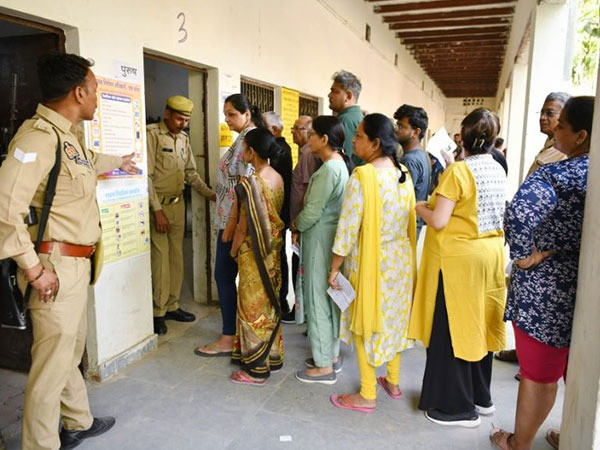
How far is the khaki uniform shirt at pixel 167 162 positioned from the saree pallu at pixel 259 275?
87 cm

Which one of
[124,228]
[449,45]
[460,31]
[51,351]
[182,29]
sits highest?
[449,45]

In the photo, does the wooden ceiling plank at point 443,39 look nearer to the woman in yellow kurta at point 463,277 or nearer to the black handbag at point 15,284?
the woman in yellow kurta at point 463,277

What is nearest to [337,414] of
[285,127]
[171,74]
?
[285,127]

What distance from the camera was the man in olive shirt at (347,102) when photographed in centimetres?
293

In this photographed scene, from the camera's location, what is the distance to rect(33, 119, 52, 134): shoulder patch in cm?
167

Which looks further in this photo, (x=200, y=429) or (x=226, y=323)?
(x=226, y=323)

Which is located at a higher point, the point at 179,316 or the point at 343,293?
the point at 343,293

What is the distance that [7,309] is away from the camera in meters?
1.68

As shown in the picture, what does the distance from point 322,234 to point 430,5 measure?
540cm

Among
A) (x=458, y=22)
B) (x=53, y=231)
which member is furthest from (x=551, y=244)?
(x=458, y=22)

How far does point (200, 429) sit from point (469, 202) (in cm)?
153

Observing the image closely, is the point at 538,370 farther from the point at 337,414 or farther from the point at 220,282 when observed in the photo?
the point at 220,282

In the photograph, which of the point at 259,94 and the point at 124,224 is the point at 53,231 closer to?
the point at 124,224

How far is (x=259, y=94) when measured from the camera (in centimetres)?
392
